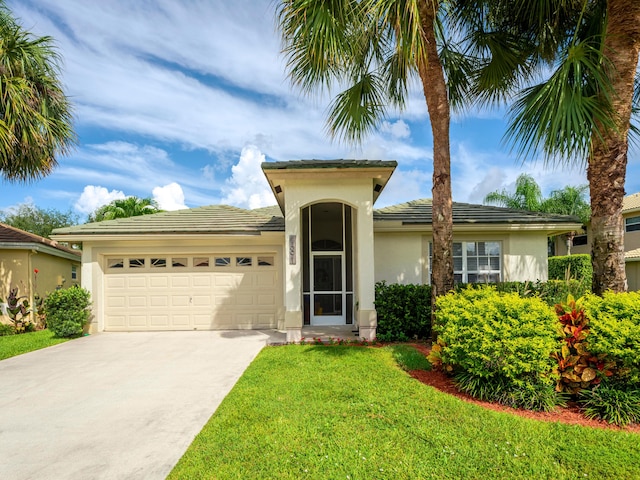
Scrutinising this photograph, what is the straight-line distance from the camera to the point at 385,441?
12.8 feet

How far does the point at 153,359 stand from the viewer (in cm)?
802

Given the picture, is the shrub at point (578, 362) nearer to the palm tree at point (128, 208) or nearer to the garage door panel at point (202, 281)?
the garage door panel at point (202, 281)

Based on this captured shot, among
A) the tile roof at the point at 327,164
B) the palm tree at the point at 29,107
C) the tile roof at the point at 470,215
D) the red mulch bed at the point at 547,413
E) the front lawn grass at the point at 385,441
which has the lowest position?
the red mulch bed at the point at 547,413

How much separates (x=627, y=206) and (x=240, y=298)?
24.2 metres

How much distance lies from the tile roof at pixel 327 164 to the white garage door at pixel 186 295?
3.98 meters

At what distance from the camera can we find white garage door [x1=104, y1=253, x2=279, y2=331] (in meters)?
11.5

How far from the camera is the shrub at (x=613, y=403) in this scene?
439 cm

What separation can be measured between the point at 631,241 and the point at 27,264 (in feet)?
103

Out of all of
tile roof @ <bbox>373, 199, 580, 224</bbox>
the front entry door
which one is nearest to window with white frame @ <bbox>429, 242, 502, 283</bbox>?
tile roof @ <bbox>373, 199, 580, 224</bbox>

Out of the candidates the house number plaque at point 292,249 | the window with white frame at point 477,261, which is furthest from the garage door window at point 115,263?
the window with white frame at point 477,261

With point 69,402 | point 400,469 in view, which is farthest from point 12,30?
point 400,469

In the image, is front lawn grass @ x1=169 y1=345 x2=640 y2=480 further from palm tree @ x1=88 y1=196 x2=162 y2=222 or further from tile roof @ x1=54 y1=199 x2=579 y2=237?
palm tree @ x1=88 y1=196 x2=162 y2=222

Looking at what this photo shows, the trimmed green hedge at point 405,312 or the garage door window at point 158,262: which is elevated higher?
the garage door window at point 158,262

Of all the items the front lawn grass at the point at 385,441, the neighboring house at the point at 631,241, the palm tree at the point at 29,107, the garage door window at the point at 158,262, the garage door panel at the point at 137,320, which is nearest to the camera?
the front lawn grass at the point at 385,441
